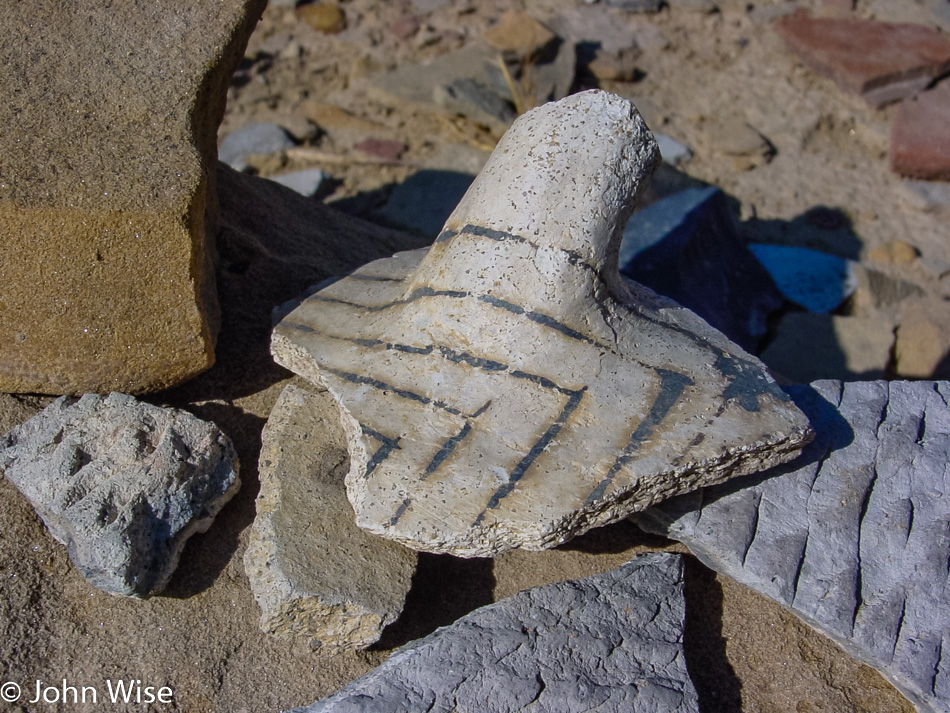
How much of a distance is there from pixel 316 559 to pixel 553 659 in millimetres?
465

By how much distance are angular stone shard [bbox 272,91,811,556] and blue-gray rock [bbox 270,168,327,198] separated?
1.61 meters

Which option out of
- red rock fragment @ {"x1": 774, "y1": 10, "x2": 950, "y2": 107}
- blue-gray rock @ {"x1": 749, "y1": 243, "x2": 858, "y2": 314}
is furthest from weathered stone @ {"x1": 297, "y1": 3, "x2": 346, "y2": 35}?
blue-gray rock @ {"x1": 749, "y1": 243, "x2": 858, "y2": 314}

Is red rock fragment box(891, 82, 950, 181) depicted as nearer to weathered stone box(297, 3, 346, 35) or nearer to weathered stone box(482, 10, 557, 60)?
weathered stone box(482, 10, 557, 60)

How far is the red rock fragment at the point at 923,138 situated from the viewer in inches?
133

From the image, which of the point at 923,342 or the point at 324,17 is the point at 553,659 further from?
the point at 324,17

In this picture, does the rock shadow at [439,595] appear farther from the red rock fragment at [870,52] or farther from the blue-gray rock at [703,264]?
the red rock fragment at [870,52]

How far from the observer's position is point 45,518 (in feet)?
5.57

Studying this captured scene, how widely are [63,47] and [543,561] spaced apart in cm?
148

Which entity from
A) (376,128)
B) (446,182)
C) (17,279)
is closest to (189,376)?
(17,279)

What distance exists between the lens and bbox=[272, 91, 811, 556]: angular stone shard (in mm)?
1505

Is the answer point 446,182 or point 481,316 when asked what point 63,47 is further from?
point 446,182

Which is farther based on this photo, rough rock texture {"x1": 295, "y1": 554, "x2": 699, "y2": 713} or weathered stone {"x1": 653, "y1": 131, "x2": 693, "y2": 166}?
weathered stone {"x1": 653, "y1": 131, "x2": 693, "y2": 166}

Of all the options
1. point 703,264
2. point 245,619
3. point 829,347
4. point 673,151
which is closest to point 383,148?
point 673,151

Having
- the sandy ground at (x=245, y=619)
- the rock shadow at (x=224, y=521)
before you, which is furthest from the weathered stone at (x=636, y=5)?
the rock shadow at (x=224, y=521)
